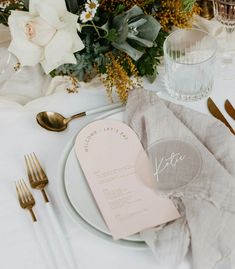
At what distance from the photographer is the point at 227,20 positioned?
2.98 feet

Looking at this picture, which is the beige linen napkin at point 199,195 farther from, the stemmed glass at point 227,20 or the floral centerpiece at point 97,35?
the stemmed glass at point 227,20

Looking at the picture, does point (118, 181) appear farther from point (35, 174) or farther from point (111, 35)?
point (111, 35)

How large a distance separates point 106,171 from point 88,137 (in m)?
0.07

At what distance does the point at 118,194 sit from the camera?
730 mm

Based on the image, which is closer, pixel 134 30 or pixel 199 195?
pixel 199 195

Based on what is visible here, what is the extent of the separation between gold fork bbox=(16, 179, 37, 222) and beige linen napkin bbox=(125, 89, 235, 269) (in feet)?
0.62

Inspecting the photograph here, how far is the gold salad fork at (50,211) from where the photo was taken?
2.29ft

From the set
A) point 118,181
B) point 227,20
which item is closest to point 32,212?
point 118,181

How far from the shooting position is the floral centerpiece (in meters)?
0.78

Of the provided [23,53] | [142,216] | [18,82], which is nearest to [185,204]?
[142,216]

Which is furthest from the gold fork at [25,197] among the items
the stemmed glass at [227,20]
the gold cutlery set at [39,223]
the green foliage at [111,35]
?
the stemmed glass at [227,20]

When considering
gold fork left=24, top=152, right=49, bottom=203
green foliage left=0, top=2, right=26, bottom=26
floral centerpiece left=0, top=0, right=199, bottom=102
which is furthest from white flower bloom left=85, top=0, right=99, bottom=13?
gold fork left=24, top=152, right=49, bottom=203

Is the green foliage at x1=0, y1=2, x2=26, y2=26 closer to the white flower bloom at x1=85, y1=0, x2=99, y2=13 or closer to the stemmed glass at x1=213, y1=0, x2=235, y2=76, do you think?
the white flower bloom at x1=85, y1=0, x2=99, y2=13

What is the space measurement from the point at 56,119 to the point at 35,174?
0.12 m
